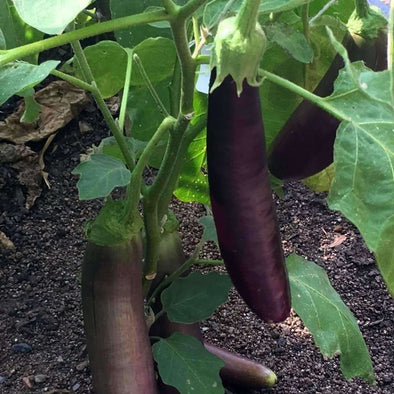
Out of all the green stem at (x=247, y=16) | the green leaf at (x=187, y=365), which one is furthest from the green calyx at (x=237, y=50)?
the green leaf at (x=187, y=365)

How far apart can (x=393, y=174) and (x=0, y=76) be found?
39 cm

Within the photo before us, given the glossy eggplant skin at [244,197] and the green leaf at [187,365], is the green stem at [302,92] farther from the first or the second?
the green leaf at [187,365]

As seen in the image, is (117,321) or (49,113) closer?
(117,321)

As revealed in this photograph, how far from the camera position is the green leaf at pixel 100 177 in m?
0.70

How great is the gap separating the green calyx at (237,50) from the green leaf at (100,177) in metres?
0.22

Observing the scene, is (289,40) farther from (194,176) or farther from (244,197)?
(194,176)

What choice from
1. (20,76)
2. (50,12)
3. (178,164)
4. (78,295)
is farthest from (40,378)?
(50,12)

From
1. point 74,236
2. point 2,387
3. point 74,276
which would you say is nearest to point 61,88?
point 74,236

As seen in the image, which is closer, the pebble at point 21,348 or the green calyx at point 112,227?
the green calyx at point 112,227

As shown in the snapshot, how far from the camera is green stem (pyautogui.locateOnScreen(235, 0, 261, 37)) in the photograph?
19.7 inches

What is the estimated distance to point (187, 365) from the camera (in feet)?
2.81

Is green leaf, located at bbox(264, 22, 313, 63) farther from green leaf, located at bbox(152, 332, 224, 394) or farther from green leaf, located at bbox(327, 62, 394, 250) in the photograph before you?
green leaf, located at bbox(152, 332, 224, 394)

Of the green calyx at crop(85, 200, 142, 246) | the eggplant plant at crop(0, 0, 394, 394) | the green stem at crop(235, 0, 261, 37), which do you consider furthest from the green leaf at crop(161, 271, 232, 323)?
the green stem at crop(235, 0, 261, 37)

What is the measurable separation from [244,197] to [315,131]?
0.21 meters
